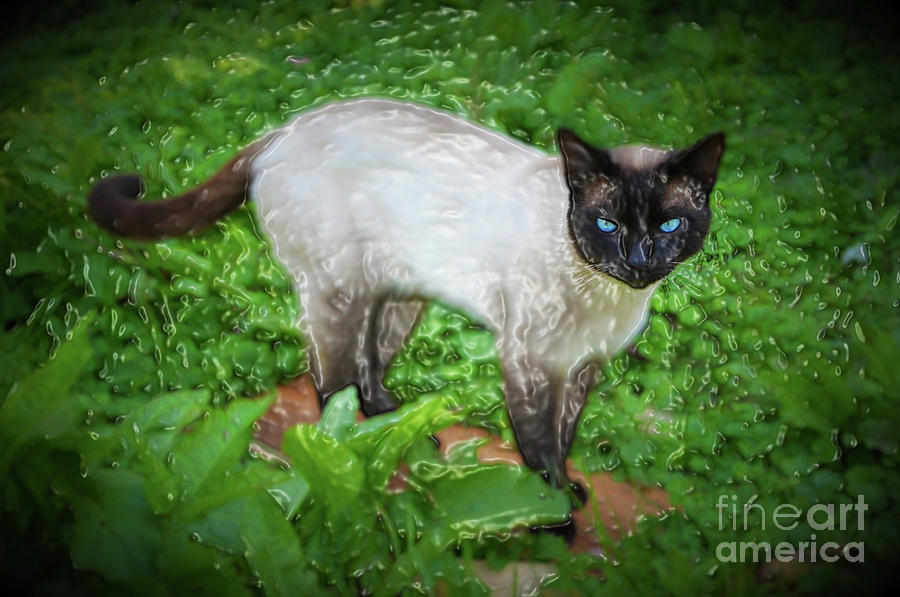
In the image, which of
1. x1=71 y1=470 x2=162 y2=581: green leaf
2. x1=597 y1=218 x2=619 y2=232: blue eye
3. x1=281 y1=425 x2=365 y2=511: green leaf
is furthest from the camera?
x1=597 y1=218 x2=619 y2=232: blue eye

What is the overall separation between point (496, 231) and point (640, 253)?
0.61ft

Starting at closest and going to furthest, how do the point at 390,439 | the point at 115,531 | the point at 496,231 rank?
1. the point at 115,531
2. the point at 390,439
3. the point at 496,231

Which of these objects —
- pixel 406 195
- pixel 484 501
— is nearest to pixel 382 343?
pixel 406 195

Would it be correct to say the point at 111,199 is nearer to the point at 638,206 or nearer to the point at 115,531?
the point at 115,531

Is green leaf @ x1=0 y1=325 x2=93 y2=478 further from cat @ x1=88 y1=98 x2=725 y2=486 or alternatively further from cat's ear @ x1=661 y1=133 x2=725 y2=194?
cat's ear @ x1=661 y1=133 x2=725 y2=194

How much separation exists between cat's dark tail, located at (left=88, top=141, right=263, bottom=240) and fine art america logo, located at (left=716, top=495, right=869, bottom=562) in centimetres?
77

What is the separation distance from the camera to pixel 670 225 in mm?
875

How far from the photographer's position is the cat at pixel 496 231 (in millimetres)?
879

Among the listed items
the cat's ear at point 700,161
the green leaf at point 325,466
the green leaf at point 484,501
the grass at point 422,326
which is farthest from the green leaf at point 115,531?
the cat's ear at point 700,161

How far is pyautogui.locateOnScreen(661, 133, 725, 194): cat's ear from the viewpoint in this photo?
0.85 meters

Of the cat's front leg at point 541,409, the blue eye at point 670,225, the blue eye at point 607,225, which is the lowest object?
the cat's front leg at point 541,409

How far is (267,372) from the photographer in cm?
108

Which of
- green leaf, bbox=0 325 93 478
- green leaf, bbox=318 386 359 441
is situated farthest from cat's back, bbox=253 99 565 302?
green leaf, bbox=0 325 93 478

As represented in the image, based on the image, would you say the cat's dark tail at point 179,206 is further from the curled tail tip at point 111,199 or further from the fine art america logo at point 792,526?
the fine art america logo at point 792,526
